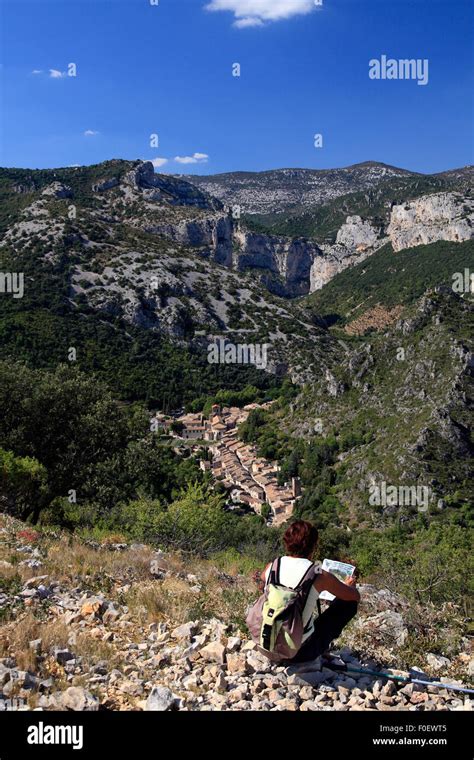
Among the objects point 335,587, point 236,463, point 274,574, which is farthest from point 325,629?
point 236,463

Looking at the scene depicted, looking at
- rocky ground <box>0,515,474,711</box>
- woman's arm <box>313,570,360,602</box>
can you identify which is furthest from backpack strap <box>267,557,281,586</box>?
rocky ground <box>0,515,474,711</box>

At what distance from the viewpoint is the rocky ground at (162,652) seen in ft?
12.0

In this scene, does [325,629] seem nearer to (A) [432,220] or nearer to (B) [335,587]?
(B) [335,587]

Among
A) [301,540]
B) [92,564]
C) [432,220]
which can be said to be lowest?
[92,564]

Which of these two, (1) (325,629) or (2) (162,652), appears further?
(2) (162,652)

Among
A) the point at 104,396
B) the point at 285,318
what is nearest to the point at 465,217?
the point at 285,318

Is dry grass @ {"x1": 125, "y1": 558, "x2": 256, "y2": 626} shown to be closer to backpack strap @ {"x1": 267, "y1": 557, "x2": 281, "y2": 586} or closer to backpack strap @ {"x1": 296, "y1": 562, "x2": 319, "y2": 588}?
backpack strap @ {"x1": 267, "y1": 557, "x2": 281, "y2": 586}

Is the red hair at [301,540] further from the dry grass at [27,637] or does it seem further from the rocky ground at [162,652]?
the dry grass at [27,637]

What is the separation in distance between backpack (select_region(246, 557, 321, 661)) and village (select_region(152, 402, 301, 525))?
27720 mm

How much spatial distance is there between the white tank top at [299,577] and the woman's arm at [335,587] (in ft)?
0.26

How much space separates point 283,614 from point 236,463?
1593 inches

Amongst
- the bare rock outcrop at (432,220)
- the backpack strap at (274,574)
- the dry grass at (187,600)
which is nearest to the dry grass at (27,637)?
the dry grass at (187,600)

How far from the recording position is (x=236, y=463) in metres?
43.8

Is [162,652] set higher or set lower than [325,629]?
lower
